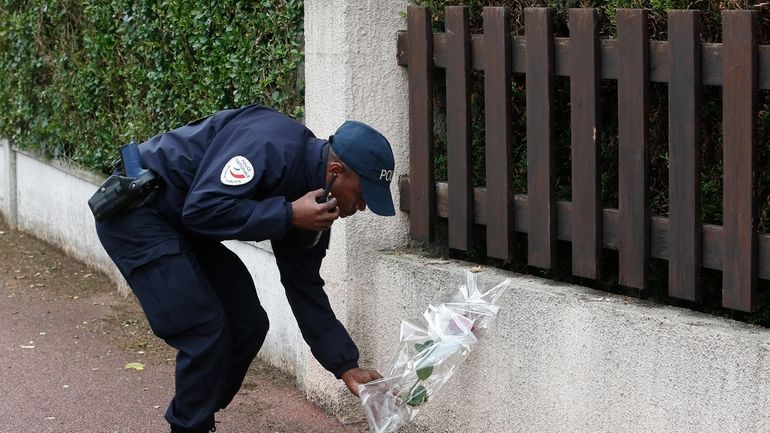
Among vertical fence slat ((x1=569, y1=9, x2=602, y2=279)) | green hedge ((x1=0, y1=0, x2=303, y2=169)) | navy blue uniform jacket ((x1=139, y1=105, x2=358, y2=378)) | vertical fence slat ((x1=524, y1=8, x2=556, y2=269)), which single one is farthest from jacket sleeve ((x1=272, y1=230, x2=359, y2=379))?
green hedge ((x1=0, y1=0, x2=303, y2=169))

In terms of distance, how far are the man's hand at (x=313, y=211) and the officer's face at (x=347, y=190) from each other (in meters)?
0.10

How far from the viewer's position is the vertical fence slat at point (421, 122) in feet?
15.7

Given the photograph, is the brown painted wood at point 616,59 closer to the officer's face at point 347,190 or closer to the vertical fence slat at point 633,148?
the vertical fence slat at point 633,148

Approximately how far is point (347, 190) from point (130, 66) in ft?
A: 12.6

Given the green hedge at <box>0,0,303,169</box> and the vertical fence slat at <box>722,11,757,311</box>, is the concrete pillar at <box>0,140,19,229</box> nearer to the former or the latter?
the green hedge at <box>0,0,303,169</box>

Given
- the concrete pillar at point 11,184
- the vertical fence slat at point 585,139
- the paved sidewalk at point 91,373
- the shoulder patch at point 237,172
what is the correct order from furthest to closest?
the concrete pillar at point 11,184 < the paved sidewalk at point 91,373 < the vertical fence slat at point 585,139 < the shoulder patch at point 237,172

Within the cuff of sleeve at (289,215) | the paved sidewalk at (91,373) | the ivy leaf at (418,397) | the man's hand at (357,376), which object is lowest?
the paved sidewalk at (91,373)

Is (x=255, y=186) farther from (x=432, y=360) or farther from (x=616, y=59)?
(x=616, y=59)

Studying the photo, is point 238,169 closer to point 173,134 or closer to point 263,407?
point 173,134

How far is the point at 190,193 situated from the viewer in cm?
380

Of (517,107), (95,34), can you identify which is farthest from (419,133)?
(95,34)

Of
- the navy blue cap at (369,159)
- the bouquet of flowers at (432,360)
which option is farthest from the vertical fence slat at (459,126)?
the navy blue cap at (369,159)

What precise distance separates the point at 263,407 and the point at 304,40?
170cm

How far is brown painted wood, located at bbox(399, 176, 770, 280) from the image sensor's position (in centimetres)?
354
